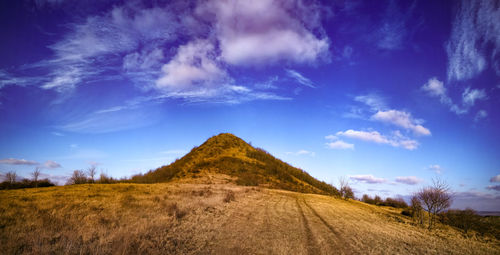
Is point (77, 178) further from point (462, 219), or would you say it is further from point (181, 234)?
point (462, 219)

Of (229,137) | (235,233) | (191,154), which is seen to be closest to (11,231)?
(235,233)

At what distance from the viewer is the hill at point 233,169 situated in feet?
126

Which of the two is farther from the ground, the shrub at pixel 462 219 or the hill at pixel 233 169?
the hill at pixel 233 169

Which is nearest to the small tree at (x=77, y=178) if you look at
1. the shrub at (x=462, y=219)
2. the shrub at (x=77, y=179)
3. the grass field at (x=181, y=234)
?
the shrub at (x=77, y=179)

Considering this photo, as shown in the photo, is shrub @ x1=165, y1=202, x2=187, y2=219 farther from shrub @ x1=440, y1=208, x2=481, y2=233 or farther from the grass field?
shrub @ x1=440, y1=208, x2=481, y2=233

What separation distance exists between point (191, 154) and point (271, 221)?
44743 millimetres

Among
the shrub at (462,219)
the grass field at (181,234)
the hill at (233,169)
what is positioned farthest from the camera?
the hill at (233,169)

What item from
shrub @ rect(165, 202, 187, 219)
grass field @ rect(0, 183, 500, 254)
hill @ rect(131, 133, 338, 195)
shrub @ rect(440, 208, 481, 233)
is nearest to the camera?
grass field @ rect(0, 183, 500, 254)

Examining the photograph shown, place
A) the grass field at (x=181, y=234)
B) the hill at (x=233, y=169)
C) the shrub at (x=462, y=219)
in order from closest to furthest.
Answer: the grass field at (x=181, y=234), the shrub at (x=462, y=219), the hill at (x=233, y=169)

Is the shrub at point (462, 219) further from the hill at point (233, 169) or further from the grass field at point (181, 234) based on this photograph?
the hill at point (233, 169)

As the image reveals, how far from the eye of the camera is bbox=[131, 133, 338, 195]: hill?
38406 millimetres

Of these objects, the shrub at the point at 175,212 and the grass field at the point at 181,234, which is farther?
the shrub at the point at 175,212

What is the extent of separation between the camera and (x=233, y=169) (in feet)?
137

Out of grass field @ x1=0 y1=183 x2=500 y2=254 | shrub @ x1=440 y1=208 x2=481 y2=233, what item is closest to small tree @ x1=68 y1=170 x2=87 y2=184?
grass field @ x1=0 y1=183 x2=500 y2=254
